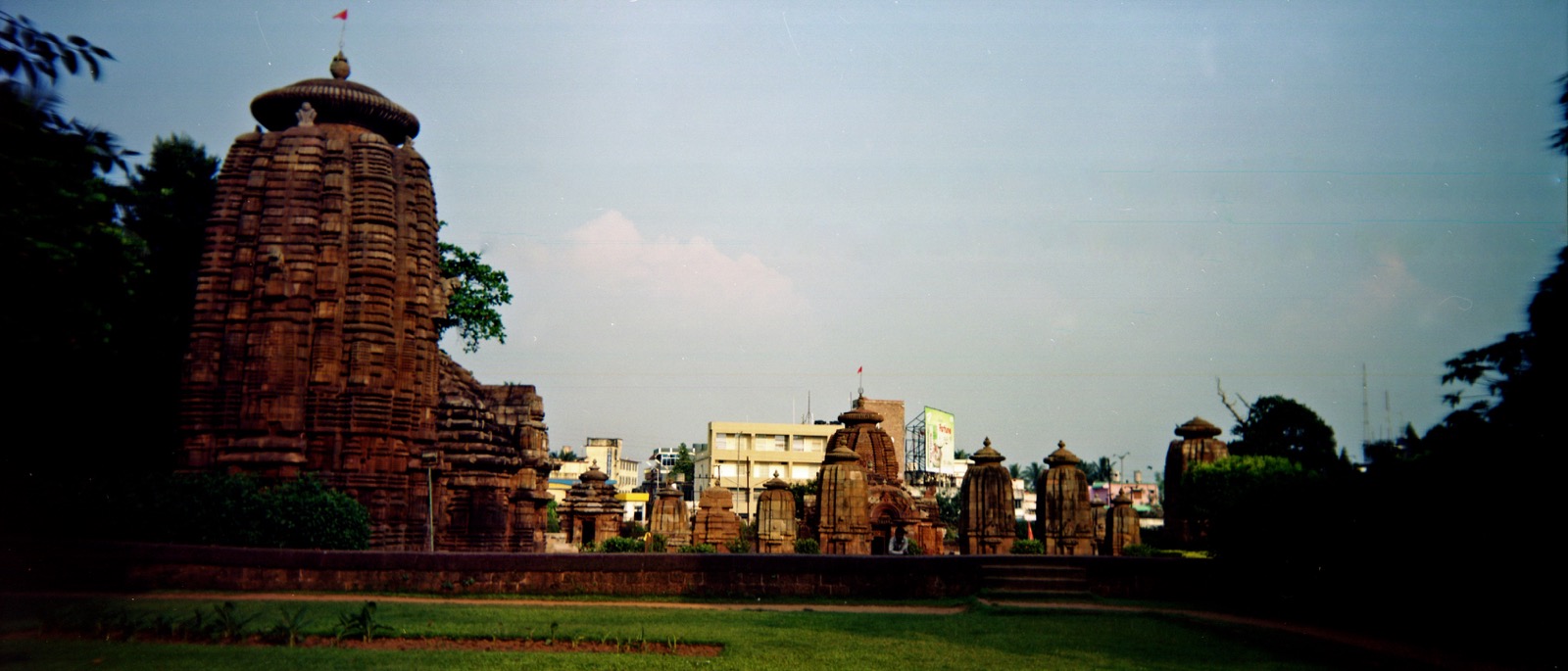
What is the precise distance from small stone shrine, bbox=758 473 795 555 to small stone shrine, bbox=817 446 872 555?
341 centimetres

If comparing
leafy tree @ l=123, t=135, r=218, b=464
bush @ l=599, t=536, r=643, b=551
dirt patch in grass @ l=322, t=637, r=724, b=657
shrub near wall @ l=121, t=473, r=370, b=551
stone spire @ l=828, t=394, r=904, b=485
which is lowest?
bush @ l=599, t=536, r=643, b=551

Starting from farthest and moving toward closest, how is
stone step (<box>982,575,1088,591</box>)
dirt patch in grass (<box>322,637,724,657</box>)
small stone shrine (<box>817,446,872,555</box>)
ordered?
small stone shrine (<box>817,446,872,555</box>) < stone step (<box>982,575,1088,591</box>) < dirt patch in grass (<box>322,637,724,657</box>)

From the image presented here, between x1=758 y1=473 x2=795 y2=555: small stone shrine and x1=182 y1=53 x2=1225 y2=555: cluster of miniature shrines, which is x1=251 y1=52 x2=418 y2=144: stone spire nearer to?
x1=182 y1=53 x2=1225 y2=555: cluster of miniature shrines

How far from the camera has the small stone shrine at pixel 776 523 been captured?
2241cm

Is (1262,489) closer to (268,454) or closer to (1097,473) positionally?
(268,454)

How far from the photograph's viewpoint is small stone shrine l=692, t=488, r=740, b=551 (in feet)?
100

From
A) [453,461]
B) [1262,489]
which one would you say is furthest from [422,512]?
[1262,489]

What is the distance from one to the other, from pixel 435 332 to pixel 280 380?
4708mm

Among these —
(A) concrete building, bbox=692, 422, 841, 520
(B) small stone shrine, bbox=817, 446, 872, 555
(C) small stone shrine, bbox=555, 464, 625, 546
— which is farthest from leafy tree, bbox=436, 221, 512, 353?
(A) concrete building, bbox=692, 422, 841, 520

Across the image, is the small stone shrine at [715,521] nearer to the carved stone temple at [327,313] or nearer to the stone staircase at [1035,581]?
the carved stone temple at [327,313]

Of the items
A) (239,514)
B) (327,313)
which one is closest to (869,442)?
(327,313)

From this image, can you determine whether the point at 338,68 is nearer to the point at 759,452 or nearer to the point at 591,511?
the point at 591,511

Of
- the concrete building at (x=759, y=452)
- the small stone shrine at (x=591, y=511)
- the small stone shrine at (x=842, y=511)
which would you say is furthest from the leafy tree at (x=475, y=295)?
the concrete building at (x=759, y=452)

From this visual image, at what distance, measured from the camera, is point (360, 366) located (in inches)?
894
